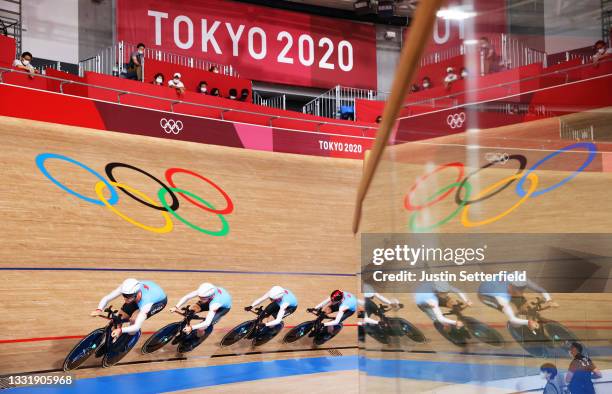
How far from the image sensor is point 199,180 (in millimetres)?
9547

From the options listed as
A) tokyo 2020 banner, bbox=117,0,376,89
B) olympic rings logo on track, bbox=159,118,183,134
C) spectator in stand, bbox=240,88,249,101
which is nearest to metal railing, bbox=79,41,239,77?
tokyo 2020 banner, bbox=117,0,376,89

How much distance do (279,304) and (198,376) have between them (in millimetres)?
1631

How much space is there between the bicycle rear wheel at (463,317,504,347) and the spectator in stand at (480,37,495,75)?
0.48m

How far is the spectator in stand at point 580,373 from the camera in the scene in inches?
46.5

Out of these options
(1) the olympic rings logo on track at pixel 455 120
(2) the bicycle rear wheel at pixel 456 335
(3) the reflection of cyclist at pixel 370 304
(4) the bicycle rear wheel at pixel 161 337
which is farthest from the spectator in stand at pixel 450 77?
(4) the bicycle rear wheel at pixel 161 337

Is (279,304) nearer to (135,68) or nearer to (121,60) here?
(135,68)

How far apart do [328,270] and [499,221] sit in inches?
348

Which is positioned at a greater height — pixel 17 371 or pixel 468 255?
pixel 468 255

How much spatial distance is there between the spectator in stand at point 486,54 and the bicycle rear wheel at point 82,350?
22.8 ft

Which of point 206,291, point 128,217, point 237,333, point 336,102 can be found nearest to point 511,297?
point 206,291

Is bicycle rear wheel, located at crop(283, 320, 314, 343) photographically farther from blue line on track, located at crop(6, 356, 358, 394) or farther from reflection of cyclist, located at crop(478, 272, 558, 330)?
reflection of cyclist, located at crop(478, 272, 558, 330)

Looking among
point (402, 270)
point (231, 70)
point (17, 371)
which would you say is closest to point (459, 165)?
point (402, 270)

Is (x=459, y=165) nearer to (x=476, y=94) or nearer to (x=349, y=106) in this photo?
(x=476, y=94)

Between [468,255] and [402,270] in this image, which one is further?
[402,270]
